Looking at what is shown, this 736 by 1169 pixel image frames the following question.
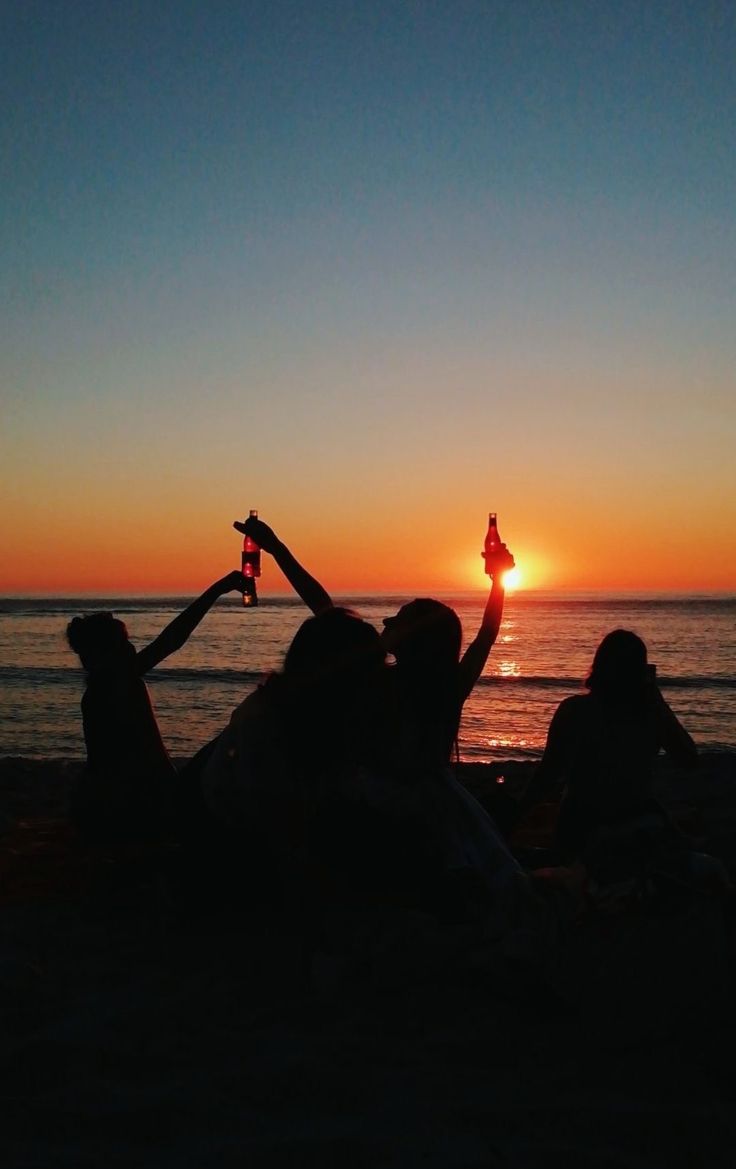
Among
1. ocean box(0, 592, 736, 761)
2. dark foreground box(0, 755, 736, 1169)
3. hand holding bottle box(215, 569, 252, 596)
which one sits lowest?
ocean box(0, 592, 736, 761)

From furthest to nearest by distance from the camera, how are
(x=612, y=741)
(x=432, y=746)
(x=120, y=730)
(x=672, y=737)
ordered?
(x=120, y=730)
(x=672, y=737)
(x=612, y=741)
(x=432, y=746)

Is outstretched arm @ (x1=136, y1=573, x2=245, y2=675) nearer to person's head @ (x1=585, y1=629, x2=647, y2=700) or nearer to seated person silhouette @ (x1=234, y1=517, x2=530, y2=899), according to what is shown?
seated person silhouette @ (x1=234, y1=517, x2=530, y2=899)

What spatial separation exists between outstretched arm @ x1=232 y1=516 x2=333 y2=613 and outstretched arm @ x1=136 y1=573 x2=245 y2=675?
25 cm

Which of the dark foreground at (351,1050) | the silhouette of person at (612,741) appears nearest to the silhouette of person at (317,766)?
the dark foreground at (351,1050)

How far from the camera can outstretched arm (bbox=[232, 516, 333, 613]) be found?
4766 millimetres

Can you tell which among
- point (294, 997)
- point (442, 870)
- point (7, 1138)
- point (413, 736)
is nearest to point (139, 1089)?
point (7, 1138)

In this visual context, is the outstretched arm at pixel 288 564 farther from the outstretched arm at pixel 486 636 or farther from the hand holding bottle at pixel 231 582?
the outstretched arm at pixel 486 636

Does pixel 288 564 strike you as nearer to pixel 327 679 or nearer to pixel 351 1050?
pixel 327 679

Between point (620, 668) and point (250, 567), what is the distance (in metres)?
2.01

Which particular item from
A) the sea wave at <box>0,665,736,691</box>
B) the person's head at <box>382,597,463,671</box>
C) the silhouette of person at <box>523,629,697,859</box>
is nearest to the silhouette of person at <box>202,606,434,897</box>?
the person's head at <box>382,597,463,671</box>

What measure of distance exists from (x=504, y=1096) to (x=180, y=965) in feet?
5.32

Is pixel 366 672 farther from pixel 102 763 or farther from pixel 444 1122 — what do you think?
pixel 102 763

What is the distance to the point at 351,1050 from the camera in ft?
10.6

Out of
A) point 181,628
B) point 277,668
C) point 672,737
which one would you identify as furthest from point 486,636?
point 181,628
